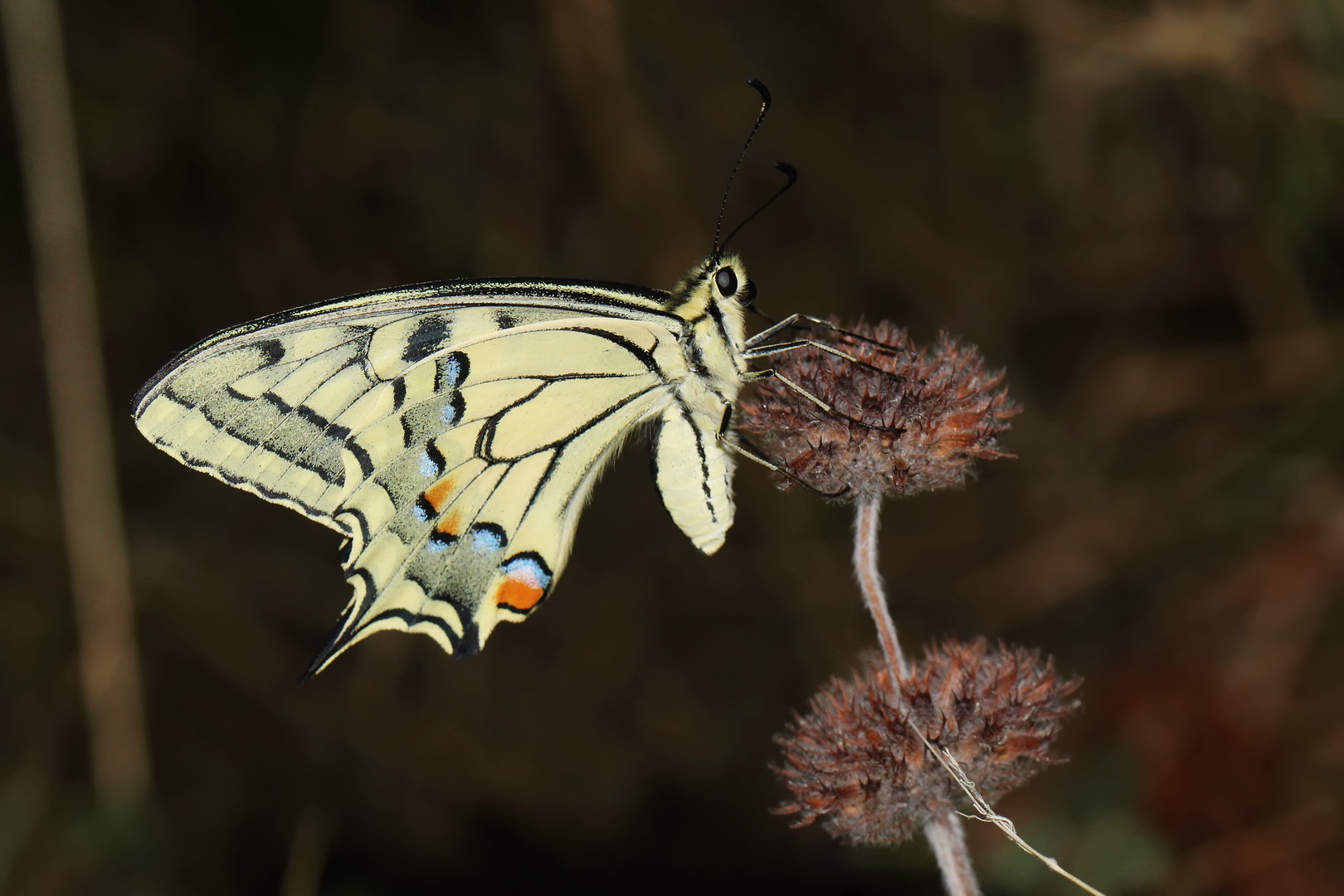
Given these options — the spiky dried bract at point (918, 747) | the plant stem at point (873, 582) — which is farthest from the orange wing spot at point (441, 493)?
the spiky dried bract at point (918, 747)

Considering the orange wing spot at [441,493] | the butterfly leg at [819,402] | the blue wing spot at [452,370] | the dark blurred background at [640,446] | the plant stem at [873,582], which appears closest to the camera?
the plant stem at [873,582]

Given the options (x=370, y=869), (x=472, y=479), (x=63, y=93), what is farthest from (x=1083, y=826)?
(x=63, y=93)

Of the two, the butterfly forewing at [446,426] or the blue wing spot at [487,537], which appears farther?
the blue wing spot at [487,537]

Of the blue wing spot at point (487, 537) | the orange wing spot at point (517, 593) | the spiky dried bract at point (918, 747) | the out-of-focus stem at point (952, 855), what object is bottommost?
the out-of-focus stem at point (952, 855)

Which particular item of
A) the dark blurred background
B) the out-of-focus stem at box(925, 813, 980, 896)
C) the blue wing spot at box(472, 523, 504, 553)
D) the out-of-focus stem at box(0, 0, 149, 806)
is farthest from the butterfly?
the dark blurred background

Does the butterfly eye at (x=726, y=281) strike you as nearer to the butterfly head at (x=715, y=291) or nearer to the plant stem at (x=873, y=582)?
the butterfly head at (x=715, y=291)

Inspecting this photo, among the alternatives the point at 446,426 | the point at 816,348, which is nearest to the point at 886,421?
the point at 816,348

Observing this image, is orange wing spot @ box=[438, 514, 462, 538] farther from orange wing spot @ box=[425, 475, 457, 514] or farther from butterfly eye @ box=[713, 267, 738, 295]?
butterfly eye @ box=[713, 267, 738, 295]

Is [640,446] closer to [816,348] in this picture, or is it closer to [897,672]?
[816,348]
